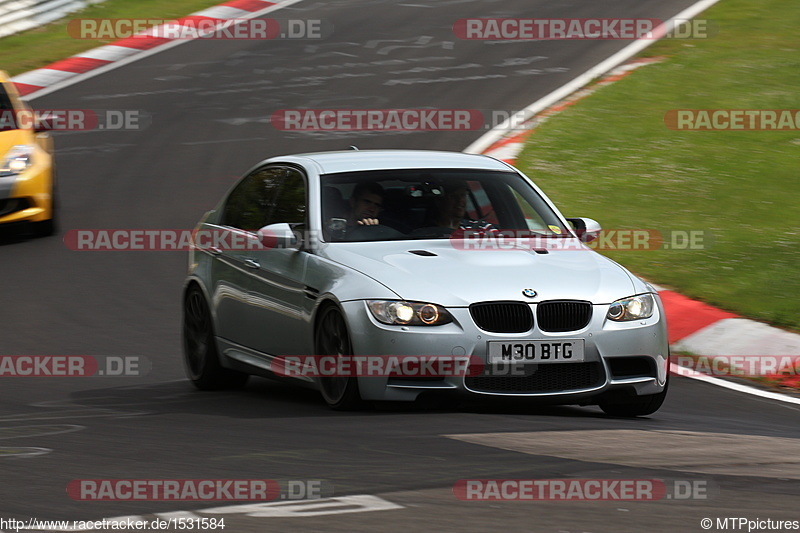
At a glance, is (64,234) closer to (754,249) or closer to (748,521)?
(754,249)

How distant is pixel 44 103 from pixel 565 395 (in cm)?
1435

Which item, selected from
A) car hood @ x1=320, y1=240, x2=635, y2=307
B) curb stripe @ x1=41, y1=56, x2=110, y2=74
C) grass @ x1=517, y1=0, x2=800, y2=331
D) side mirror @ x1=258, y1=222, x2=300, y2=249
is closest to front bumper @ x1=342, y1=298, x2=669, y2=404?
car hood @ x1=320, y1=240, x2=635, y2=307

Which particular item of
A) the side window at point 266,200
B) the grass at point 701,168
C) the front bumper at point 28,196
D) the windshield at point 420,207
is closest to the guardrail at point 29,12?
the grass at point 701,168

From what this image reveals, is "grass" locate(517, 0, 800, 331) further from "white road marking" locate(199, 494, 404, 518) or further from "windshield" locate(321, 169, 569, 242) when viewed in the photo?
"white road marking" locate(199, 494, 404, 518)

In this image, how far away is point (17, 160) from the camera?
46.2 ft

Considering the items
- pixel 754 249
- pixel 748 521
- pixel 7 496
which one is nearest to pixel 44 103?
pixel 754 249

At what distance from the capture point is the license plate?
7.34 meters

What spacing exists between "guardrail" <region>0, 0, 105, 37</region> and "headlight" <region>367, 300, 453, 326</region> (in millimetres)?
A: 18418

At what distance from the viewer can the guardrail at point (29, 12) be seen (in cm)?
2434

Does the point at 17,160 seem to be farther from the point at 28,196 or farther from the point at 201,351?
the point at 201,351

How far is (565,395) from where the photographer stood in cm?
744

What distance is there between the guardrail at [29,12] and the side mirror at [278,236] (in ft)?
56.9

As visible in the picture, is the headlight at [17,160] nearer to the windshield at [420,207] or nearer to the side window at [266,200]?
the side window at [266,200]

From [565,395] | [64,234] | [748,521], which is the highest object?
[748,521]
